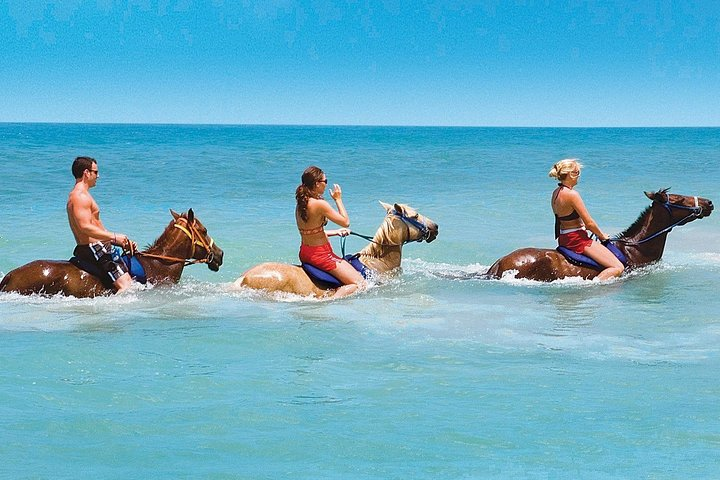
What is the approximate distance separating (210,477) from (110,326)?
3.69 metres

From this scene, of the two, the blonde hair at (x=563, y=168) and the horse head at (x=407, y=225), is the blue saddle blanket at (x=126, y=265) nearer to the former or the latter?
the horse head at (x=407, y=225)

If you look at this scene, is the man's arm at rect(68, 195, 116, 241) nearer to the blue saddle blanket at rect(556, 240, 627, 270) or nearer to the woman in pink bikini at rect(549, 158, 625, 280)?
the woman in pink bikini at rect(549, 158, 625, 280)

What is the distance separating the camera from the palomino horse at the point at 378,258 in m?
9.84

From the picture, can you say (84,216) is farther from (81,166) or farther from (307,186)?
(307,186)

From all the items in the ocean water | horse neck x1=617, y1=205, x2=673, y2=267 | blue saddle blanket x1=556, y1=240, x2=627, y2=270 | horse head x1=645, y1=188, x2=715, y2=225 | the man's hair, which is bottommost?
the ocean water

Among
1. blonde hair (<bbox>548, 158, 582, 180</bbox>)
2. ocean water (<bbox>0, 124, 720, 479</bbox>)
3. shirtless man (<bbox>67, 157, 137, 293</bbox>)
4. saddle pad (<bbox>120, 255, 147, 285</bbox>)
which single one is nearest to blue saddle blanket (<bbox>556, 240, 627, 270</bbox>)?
ocean water (<bbox>0, 124, 720, 479</bbox>)

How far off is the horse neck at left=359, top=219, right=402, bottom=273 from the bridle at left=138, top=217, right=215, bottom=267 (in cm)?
173

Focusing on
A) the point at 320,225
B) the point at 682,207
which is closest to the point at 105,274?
the point at 320,225

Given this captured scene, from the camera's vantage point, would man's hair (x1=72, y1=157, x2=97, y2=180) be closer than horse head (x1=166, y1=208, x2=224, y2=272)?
Yes

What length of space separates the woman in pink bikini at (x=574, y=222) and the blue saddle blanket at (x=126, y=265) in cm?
467

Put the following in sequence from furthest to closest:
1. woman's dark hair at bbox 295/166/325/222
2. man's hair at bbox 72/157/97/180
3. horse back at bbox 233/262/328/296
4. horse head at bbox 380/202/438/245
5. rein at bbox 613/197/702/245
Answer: rein at bbox 613/197/702/245, horse head at bbox 380/202/438/245, horse back at bbox 233/262/328/296, woman's dark hair at bbox 295/166/325/222, man's hair at bbox 72/157/97/180

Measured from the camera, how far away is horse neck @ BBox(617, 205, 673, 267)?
37.3 feet

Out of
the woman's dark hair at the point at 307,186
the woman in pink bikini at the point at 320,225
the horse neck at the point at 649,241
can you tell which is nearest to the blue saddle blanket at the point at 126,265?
the woman in pink bikini at the point at 320,225

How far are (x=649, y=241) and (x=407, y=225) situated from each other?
10.4 feet
